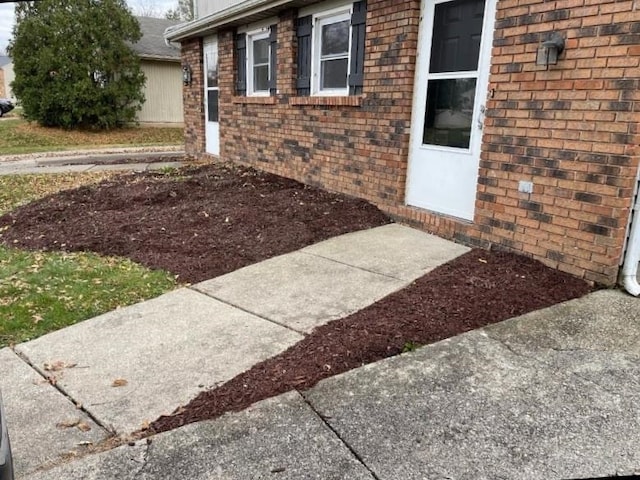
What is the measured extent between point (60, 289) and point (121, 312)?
31.1 inches

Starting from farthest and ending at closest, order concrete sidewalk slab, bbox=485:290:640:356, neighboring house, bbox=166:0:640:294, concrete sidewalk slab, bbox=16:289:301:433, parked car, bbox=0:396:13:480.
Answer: neighboring house, bbox=166:0:640:294 < concrete sidewalk slab, bbox=485:290:640:356 < concrete sidewalk slab, bbox=16:289:301:433 < parked car, bbox=0:396:13:480

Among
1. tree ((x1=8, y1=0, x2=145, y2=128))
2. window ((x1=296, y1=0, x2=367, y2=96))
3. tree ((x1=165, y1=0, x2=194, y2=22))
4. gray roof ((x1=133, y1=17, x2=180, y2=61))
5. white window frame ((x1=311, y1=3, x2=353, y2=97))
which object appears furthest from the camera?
tree ((x1=165, y1=0, x2=194, y2=22))

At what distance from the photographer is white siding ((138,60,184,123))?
78.7ft

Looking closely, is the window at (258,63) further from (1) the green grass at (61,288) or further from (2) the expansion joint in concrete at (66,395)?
(2) the expansion joint in concrete at (66,395)

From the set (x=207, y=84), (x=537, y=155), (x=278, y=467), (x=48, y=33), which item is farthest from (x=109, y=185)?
(x=48, y=33)

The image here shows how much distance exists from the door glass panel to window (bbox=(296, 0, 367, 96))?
1.27 meters

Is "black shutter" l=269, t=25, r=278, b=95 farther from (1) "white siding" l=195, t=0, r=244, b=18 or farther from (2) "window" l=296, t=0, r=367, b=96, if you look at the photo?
(1) "white siding" l=195, t=0, r=244, b=18

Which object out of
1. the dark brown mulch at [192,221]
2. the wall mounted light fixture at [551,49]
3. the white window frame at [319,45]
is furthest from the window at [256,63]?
the wall mounted light fixture at [551,49]

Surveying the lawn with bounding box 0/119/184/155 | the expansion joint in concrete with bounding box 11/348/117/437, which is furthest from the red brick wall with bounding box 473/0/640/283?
the lawn with bounding box 0/119/184/155

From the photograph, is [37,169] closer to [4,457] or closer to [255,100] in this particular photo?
[255,100]

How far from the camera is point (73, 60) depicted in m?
19.1

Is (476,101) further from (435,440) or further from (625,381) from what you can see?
(435,440)

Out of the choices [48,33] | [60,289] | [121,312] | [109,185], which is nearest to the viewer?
[121,312]

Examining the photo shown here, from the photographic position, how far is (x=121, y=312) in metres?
3.88
